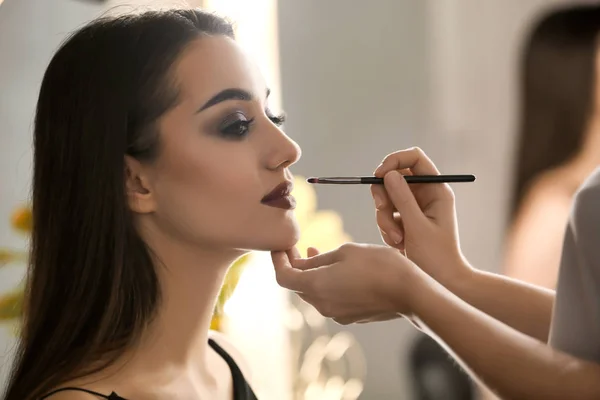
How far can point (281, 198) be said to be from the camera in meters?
0.94

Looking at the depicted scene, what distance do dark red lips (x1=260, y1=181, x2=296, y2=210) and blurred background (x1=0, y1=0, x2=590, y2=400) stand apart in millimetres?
948

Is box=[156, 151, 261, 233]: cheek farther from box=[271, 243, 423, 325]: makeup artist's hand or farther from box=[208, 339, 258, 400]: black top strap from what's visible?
box=[208, 339, 258, 400]: black top strap

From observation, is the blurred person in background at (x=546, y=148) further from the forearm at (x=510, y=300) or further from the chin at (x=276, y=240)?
the chin at (x=276, y=240)

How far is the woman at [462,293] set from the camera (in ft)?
2.29

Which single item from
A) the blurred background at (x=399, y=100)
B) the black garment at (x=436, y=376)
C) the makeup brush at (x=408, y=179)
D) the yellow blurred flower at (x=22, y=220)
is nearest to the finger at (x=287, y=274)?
the makeup brush at (x=408, y=179)

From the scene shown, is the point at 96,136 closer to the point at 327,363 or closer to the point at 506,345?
the point at 506,345

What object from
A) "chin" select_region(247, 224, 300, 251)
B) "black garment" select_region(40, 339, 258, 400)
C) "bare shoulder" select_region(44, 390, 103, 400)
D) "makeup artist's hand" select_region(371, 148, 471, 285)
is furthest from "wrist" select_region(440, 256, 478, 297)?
"bare shoulder" select_region(44, 390, 103, 400)

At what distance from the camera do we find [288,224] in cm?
93

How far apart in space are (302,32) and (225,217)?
3.72ft

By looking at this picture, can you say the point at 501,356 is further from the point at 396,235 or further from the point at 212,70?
the point at 212,70

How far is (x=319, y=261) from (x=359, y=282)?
7cm

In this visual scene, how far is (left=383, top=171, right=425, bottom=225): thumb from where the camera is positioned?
91 centimetres

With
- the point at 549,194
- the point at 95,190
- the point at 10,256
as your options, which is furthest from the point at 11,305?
the point at 549,194

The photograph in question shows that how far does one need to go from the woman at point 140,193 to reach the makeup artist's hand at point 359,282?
10 centimetres
